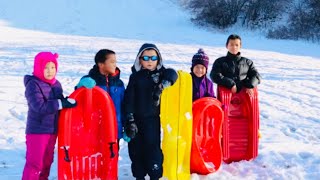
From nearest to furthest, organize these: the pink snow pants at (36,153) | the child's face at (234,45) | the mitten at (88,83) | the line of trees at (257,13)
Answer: the pink snow pants at (36,153) → the mitten at (88,83) → the child's face at (234,45) → the line of trees at (257,13)

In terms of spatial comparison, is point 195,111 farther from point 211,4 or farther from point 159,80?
point 211,4

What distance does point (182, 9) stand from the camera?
2911cm

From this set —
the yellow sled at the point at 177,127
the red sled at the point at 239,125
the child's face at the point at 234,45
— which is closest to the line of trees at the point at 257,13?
the red sled at the point at 239,125

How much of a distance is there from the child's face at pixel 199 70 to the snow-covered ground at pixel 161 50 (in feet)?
3.71

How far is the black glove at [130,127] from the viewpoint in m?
4.26

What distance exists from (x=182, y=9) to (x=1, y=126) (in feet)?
77.7

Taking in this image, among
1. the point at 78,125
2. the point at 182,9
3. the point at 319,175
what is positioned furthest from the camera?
the point at 182,9

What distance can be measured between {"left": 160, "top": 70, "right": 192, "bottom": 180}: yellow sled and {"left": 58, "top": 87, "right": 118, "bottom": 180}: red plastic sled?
53cm

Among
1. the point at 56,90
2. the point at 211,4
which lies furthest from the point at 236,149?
the point at 211,4

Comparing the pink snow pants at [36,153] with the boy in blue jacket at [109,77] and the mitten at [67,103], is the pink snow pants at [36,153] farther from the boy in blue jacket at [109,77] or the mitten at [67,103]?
the boy in blue jacket at [109,77]

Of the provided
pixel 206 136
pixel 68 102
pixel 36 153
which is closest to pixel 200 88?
pixel 206 136

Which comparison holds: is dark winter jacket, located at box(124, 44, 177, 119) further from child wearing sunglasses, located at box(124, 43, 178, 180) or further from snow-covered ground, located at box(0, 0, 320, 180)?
snow-covered ground, located at box(0, 0, 320, 180)

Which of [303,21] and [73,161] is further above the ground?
[303,21]

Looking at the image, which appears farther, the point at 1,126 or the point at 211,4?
the point at 211,4
